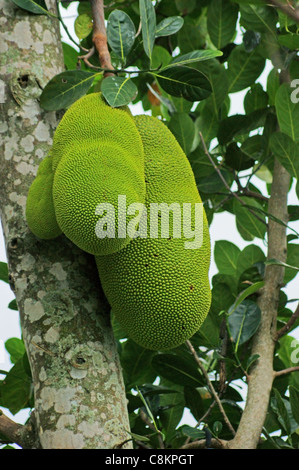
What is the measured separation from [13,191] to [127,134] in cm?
25

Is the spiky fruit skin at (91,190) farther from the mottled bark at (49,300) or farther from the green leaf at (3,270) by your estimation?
the green leaf at (3,270)

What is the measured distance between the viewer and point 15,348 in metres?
1.67

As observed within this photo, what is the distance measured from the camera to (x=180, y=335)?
961 mm

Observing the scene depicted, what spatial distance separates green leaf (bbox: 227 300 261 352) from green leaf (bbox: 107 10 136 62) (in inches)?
23.0

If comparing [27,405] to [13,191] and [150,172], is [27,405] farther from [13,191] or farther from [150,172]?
[150,172]

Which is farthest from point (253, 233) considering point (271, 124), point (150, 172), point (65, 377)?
point (65, 377)

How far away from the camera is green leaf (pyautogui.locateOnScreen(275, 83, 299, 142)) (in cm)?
133

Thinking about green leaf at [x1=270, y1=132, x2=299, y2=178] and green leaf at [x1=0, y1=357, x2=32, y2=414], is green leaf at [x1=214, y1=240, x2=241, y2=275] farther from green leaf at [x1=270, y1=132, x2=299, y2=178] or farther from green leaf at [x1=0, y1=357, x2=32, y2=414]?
green leaf at [x1=0, y1=357, x2=32, y2=414]

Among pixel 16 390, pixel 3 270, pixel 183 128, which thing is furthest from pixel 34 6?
pixel 16 390

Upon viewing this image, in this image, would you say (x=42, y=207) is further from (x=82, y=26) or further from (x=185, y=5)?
(x=185, y=5)

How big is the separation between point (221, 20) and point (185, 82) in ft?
1.70

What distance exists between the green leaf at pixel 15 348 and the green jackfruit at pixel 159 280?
0.78 meters

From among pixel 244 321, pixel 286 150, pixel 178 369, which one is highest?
pixel 286 150

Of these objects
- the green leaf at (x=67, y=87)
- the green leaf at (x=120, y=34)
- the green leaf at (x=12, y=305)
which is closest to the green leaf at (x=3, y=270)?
the green leaf at (x=12, y=305)
